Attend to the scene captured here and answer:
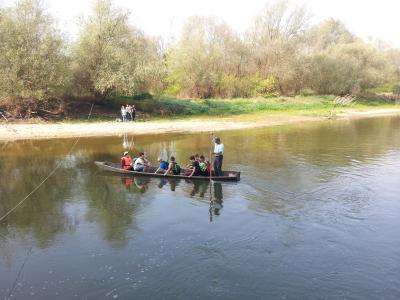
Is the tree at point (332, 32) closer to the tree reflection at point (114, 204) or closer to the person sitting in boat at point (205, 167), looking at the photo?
the person sitting in boat at point (205, 167)

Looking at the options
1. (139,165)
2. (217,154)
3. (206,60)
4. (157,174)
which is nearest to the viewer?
(217,154)

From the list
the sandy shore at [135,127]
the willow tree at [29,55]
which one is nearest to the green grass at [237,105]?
the sandy shore at [135,127]

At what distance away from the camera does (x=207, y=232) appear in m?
14.4

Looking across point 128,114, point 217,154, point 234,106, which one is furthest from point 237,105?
point 217,154

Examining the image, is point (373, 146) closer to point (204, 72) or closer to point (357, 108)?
point (204, 72)

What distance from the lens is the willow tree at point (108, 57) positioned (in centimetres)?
4172

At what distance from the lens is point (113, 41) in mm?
43344

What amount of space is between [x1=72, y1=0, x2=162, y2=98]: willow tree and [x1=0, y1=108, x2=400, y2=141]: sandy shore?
469cm

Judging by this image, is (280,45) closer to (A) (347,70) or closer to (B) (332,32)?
(A) (347,70)

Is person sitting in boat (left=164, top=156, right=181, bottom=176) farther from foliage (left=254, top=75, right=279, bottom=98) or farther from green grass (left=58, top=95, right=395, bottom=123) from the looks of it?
foliage (left=254, top=75, right=279, bottom=98)

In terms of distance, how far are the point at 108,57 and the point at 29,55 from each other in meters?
7.64

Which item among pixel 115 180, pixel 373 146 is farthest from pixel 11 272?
pixel 373 146

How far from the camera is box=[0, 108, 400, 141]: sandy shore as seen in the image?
35.1 metres

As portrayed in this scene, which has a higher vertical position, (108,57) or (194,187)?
(108,57)
